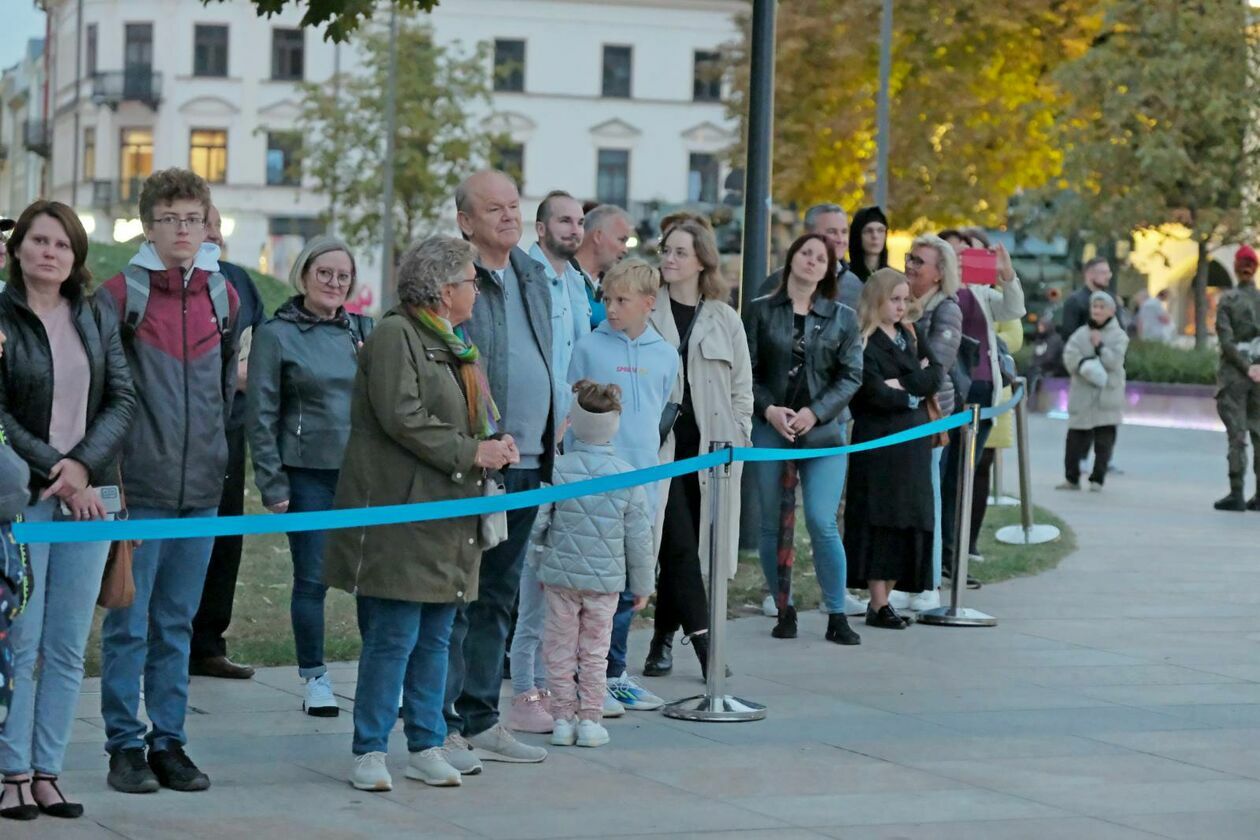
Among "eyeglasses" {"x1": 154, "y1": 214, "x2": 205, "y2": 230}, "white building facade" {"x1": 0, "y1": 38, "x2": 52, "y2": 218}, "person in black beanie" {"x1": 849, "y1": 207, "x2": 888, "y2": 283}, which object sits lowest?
"eyeglasses" {"x1": 154, "y1": 214, "x2": 205, "y2": 230}

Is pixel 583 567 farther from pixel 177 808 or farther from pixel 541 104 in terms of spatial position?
pixel 541 104

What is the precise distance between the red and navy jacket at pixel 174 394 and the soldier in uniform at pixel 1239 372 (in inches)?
484

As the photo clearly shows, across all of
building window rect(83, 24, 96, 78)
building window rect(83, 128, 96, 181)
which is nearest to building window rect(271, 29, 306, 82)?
building window rect(83, 24, 96, 78)

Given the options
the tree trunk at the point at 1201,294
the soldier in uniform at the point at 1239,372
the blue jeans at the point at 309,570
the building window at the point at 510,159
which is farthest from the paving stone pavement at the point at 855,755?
the building window at the point at 510,159

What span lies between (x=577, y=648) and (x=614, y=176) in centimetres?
6933

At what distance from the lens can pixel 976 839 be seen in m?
6.57

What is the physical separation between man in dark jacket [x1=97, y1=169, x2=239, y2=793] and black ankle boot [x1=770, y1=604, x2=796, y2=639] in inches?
162

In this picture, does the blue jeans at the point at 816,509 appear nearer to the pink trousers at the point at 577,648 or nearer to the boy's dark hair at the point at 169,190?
the pink trousers at the point at 577,648

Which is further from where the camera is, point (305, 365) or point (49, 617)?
point (305, 365)

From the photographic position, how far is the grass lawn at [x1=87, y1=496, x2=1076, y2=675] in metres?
9.80

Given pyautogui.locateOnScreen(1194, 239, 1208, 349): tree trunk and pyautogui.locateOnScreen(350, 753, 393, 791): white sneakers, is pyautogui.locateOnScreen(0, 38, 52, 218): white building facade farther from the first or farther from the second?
pyautogui.locateOnScreen(350, 753, 393, 791): white sneakers

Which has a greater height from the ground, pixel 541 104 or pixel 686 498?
pixel 541 104

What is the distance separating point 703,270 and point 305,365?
213 cm

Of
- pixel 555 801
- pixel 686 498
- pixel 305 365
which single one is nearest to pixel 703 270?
pixel 686 498
